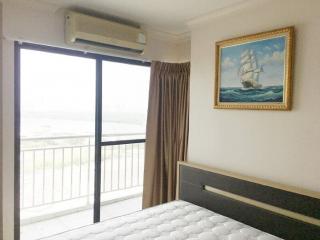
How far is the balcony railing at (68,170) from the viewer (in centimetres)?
351

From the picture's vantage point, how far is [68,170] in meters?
3.82

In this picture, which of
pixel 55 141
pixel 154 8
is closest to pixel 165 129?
pixel 154 8

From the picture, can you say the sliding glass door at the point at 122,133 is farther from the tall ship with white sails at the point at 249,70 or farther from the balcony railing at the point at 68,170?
the tall ship with white sails at the point at 249,70

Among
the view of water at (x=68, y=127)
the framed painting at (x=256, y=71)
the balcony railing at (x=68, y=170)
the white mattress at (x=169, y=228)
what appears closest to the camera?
the white mattress at (x=169, y=228)

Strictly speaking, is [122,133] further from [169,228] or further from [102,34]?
[169,228]

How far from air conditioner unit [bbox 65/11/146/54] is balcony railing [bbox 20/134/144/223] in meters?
1.26

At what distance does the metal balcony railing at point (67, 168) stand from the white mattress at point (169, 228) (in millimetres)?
1280

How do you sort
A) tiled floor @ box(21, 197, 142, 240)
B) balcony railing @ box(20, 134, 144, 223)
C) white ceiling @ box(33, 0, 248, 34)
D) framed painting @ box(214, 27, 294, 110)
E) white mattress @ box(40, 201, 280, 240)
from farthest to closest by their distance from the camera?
balcony railing @ box(20, 134, 144, 223)
tiled floor @ box(21, 197, 142, 240)
white ceiling @ box(33, 0, 248, 34)
framed painting @ box(214, 27, 294, 110)
white mattress @ box(40, 201, 280, 240)

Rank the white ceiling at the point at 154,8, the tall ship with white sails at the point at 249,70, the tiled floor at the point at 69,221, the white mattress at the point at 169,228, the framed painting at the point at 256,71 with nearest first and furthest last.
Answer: the white mattress at the point at 169,228 < the framed painting at the point at 256,71 < the tall ship with white sails at the point at 249,70 < the white ceiling at the point at 154,8 < the tiled floor at the point at 69,221

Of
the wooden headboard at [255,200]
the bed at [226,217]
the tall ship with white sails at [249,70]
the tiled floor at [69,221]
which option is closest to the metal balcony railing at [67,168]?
the tiled floor at [69,221]

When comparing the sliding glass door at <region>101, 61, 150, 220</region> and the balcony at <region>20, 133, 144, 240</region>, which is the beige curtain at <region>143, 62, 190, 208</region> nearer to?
the sliding glass door at <region>101, 61, 150, 220</region>

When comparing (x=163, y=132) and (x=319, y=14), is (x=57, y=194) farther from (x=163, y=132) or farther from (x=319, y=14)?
(x=319, y=14)

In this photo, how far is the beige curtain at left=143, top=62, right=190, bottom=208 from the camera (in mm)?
3252

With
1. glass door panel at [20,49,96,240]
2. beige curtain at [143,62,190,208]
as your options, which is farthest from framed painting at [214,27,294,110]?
glass door panel at [20,49,96,240]
